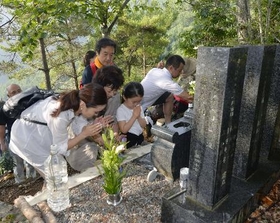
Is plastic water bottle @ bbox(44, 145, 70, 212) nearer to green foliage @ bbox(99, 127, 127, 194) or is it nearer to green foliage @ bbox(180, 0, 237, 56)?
green foliage @ bbox(99, 127, 127, 194)

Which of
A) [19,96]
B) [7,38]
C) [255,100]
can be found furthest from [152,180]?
[7,38]

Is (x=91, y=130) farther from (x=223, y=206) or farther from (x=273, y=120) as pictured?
(x=273, y=120)

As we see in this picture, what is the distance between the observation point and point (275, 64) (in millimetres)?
3143

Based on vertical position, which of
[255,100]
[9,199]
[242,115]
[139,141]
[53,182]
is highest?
[255,100]

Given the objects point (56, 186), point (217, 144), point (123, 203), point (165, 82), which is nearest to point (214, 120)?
point (217, 144)

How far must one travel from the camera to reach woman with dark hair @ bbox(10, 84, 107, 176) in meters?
2.70

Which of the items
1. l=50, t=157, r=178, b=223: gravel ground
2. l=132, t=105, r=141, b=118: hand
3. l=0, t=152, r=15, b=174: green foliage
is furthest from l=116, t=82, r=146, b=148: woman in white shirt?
l=0, t=152, r=15, b=174: green foliage

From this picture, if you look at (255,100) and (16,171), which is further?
(16,171)

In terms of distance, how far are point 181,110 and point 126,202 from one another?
12.4 ft

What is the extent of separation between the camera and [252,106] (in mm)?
2770

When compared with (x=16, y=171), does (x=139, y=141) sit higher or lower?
higher

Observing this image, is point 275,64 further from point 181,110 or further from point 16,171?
point 16,171

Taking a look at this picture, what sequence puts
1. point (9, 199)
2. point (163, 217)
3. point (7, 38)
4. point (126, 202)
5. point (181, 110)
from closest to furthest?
point (163, 217) → point (126, 202) → point (9, 199) → point (181, 110) → point (7, 38)

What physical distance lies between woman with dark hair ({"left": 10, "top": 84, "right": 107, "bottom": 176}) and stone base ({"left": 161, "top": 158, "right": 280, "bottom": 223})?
115 cm
